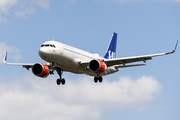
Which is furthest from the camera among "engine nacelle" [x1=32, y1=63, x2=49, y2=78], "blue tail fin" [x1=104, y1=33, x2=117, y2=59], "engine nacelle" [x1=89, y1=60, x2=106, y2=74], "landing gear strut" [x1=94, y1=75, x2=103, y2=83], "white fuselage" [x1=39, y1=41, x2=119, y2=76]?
"blue tail fin" [x1=104, y1=33, x2=117, y2=59]

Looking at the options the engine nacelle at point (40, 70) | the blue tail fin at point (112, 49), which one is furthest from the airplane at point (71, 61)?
the blue tail fin at point (112, 49)

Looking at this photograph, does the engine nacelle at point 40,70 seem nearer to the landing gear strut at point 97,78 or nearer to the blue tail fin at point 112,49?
the landing gear strut at point 97,78

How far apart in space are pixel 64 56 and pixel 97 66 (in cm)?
493

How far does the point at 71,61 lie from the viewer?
51.8m

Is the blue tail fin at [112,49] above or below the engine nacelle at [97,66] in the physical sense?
above

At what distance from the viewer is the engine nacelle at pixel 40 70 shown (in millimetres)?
54438

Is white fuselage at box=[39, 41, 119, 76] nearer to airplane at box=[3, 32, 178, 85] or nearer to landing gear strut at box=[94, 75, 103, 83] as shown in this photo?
airplane at box=[3, 32, 178, 85]

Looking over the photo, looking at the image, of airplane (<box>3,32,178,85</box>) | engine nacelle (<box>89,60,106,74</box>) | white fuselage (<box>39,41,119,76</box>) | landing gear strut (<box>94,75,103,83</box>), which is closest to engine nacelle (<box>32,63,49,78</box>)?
airplane (<box>3,32,178,85</box>)

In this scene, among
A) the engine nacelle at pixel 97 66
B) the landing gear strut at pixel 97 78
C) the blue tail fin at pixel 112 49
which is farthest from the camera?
the blue tail fin at pixel 112 49

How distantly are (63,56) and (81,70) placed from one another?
200 inches

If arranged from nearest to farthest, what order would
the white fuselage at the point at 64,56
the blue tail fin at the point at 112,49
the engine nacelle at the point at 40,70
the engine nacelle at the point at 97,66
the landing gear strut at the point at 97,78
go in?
1. the white fuselage at the point at 64,56
2. the engine nacelle at the point at 97,66
3. the engine nacelle at the point at 40,70
4. the landing gear strut at the point at 97,78
5. the blue tail fin at the point at 112,49

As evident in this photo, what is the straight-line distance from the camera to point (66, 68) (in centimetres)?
5381

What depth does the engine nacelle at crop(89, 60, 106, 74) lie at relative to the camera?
5219cm

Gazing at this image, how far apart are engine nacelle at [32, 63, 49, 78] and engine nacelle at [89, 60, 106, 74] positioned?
6644 millimetres
